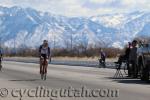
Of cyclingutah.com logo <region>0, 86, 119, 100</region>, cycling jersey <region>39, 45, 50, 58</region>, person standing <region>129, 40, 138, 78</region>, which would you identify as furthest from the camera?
person standing <region>129, 40, 138, 78</region>

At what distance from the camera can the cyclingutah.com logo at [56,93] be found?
18094 mm

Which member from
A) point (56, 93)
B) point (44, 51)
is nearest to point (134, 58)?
point (44, 51)

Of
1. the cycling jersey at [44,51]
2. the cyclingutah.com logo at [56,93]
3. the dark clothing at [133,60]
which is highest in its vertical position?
the cycling jersey at [44,51]

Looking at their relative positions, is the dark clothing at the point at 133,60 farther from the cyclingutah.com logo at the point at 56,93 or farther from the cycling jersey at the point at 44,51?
the cyclingutah.com logo at the point at 56,93

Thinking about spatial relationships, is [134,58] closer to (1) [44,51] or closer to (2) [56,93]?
(1) [44,51]

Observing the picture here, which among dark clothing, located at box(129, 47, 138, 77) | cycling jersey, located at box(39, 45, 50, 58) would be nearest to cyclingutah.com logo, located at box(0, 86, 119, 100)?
cycling jersey, located at box(39, 45, 50, 58)

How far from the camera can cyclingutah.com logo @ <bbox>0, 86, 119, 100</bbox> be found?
712 inches

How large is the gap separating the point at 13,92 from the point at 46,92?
4.08ft

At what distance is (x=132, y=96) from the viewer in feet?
60.4

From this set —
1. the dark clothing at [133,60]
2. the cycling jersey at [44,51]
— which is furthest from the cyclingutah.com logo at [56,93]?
the dark clothing at [133,60]

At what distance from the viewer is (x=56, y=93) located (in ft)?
63.1

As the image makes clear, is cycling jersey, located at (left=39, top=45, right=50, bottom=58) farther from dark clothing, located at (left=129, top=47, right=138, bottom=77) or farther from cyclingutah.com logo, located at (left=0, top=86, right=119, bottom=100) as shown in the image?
cyclingutah.com logo, located at (left=0, top=86, right=119, bottom=100)

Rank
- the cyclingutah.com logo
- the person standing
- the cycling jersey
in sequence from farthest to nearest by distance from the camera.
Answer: the person standing → the cycling jersey → the cyclingutah.com logo

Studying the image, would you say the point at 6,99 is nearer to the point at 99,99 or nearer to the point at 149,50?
the point at 99,99
